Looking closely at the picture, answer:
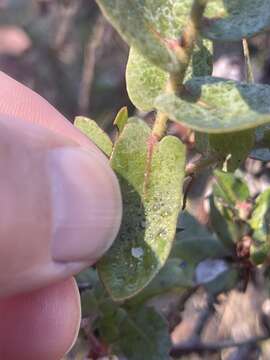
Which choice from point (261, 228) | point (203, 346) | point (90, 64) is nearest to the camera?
point (261, 228)

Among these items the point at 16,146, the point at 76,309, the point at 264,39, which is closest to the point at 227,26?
the point at 16,146

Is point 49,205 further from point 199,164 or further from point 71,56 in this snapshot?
point 71,56

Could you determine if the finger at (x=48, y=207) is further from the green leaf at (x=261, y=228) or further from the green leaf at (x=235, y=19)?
the green leaf at (x=261, y=228)

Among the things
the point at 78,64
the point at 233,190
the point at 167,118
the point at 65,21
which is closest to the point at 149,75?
the point at 167,118

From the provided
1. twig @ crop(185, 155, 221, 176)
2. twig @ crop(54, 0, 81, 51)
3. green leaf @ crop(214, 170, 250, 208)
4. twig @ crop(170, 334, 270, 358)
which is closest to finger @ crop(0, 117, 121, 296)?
twig @ crop(185, 155, 221, 176)

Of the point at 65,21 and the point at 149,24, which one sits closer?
the point at 149,24

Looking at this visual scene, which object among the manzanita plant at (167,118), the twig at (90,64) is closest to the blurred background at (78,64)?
the twig at (90,64)
